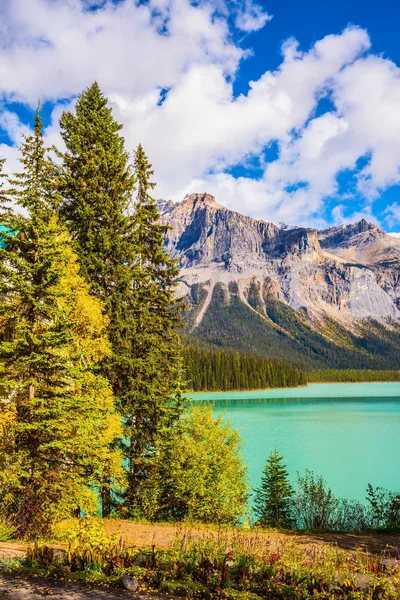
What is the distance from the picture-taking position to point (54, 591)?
760 centimetres

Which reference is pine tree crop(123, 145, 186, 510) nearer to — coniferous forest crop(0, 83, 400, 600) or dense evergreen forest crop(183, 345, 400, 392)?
coniferous forest crop(0, 83, 400, 600)

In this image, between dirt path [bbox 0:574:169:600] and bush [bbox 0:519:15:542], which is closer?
dirt path [bbox 0:574:169:600]

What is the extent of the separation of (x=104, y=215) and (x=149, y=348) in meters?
6.99

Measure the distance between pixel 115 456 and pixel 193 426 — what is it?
751cm

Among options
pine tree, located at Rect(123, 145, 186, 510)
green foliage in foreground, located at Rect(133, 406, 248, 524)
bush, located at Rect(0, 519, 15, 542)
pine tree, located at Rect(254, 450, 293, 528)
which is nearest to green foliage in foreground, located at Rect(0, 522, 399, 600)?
bush, located at Rect(0, 519, 15, 542)

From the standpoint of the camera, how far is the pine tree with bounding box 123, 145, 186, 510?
20.2 metres

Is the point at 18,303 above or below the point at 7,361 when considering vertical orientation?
above

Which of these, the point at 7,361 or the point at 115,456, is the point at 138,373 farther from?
the point at 7,361

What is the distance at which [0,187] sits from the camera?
2223 cm

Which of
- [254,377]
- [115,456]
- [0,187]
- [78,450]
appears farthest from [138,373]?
[254,377]

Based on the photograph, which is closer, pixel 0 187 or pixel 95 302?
pixel 95 302

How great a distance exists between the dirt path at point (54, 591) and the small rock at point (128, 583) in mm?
109

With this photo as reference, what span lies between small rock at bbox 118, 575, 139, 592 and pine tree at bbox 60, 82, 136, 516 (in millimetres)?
11029

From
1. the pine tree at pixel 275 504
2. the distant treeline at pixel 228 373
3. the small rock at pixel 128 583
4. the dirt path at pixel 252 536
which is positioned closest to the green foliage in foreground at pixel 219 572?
the small rock at pixel 128 583
